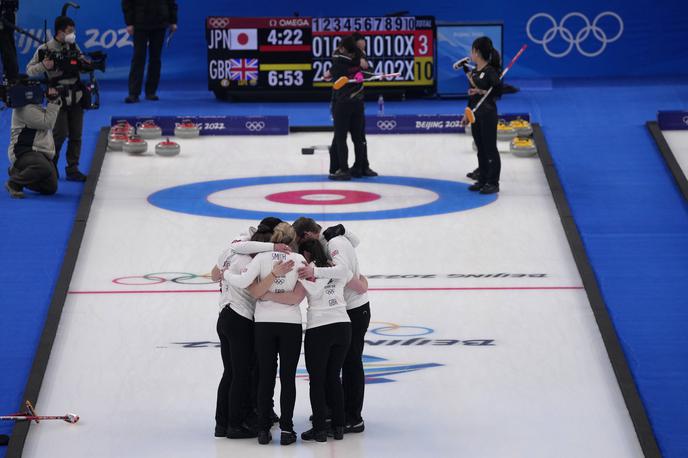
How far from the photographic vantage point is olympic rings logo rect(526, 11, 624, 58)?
2030cm

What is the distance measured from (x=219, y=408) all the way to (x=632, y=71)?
1386cm

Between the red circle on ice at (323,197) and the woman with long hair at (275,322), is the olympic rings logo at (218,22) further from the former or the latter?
the woman with long hair at (275,322)

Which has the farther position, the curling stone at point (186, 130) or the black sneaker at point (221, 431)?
the curling stone at point (186, 130)

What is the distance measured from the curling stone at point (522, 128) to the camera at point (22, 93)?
6085 millimetres

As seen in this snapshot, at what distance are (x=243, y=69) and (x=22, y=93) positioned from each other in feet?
18.4

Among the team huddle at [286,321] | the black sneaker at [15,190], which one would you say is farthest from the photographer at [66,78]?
the team huddle at [286,321]

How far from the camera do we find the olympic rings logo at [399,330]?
10.2m

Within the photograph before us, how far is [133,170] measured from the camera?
15.3 m

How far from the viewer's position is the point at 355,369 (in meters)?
8.28

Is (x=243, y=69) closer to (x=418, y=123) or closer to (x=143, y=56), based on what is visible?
(x=143, y=56)

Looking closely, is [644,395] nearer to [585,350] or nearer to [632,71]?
[585,350]

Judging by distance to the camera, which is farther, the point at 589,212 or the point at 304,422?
the point at 589,212

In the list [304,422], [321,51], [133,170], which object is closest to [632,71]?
[321,51]

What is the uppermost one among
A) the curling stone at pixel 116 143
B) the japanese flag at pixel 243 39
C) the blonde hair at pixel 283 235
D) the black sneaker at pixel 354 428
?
the blonde hair at pixel 283 235
